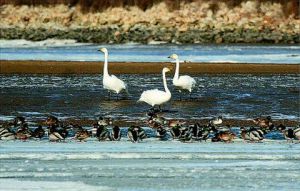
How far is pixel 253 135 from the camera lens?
52.9 ft

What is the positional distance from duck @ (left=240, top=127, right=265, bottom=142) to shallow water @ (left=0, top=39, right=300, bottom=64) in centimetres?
1768

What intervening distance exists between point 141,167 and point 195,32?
3889 cm

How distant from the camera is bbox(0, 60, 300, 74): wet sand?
100 feet

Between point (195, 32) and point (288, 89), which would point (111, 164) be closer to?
point (288, 89)

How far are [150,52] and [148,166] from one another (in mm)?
26553

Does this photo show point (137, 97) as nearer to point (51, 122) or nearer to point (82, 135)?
point (51, 122)

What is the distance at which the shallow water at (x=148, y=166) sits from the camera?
1272cm

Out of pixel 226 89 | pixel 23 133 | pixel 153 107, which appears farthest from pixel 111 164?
pixel 226 89

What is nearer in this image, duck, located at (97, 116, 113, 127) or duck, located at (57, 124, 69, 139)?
duck, located at (57, 124, 69, 139)

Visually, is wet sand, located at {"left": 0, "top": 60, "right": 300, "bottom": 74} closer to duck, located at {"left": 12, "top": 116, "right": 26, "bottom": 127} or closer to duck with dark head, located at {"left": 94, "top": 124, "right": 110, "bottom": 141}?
duck, located at {"left": 12, "top": 116, "right": 26, "bottom": 127}

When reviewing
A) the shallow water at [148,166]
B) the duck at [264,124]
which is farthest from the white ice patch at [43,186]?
the duck at [264,124]

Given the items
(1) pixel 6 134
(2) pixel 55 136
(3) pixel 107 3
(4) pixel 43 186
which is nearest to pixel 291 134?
(2) pixel 55 136

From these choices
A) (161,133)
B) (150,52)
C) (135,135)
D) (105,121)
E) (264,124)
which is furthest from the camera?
(150,52)

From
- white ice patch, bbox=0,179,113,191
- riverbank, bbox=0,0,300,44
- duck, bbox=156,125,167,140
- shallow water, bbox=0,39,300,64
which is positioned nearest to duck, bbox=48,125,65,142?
duck, bbox=156,125,167,140
